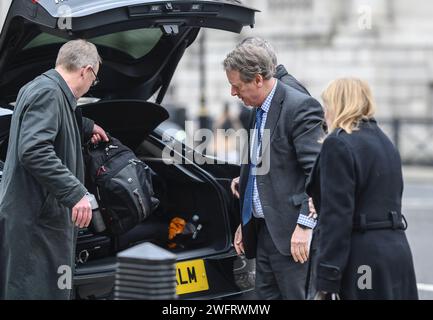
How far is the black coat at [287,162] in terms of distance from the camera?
5.51 meters

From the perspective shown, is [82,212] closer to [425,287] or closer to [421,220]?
[425,287]

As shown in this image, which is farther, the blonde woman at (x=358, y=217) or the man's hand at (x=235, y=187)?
the man's hand at (x=235, y=187)

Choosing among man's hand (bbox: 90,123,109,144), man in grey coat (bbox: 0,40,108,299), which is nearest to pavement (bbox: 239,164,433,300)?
man in grey coat (bbox: 0,40,108,299)

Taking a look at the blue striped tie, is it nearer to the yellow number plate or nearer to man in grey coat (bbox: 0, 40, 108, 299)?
the yellow number plate

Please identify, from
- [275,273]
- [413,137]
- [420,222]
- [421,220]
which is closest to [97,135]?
[275,273]

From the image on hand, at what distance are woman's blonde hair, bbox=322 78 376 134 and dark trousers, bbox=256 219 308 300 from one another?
951 mm

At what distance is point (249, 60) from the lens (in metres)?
5.47

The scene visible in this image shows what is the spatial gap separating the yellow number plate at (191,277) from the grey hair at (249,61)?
1378 millimetres

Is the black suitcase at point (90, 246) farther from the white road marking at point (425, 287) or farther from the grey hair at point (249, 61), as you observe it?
Answer: the white road marking at point (425, 287)

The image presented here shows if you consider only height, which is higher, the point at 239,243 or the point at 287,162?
the point at 287,162

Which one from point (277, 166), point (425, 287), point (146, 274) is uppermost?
point (277, 166)

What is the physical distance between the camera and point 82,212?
207 inches

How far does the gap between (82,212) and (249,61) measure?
4.05 ft

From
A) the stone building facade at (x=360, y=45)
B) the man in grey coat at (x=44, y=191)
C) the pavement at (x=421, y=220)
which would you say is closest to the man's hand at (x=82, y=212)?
the man in grey coat at (x=44, y=191)
